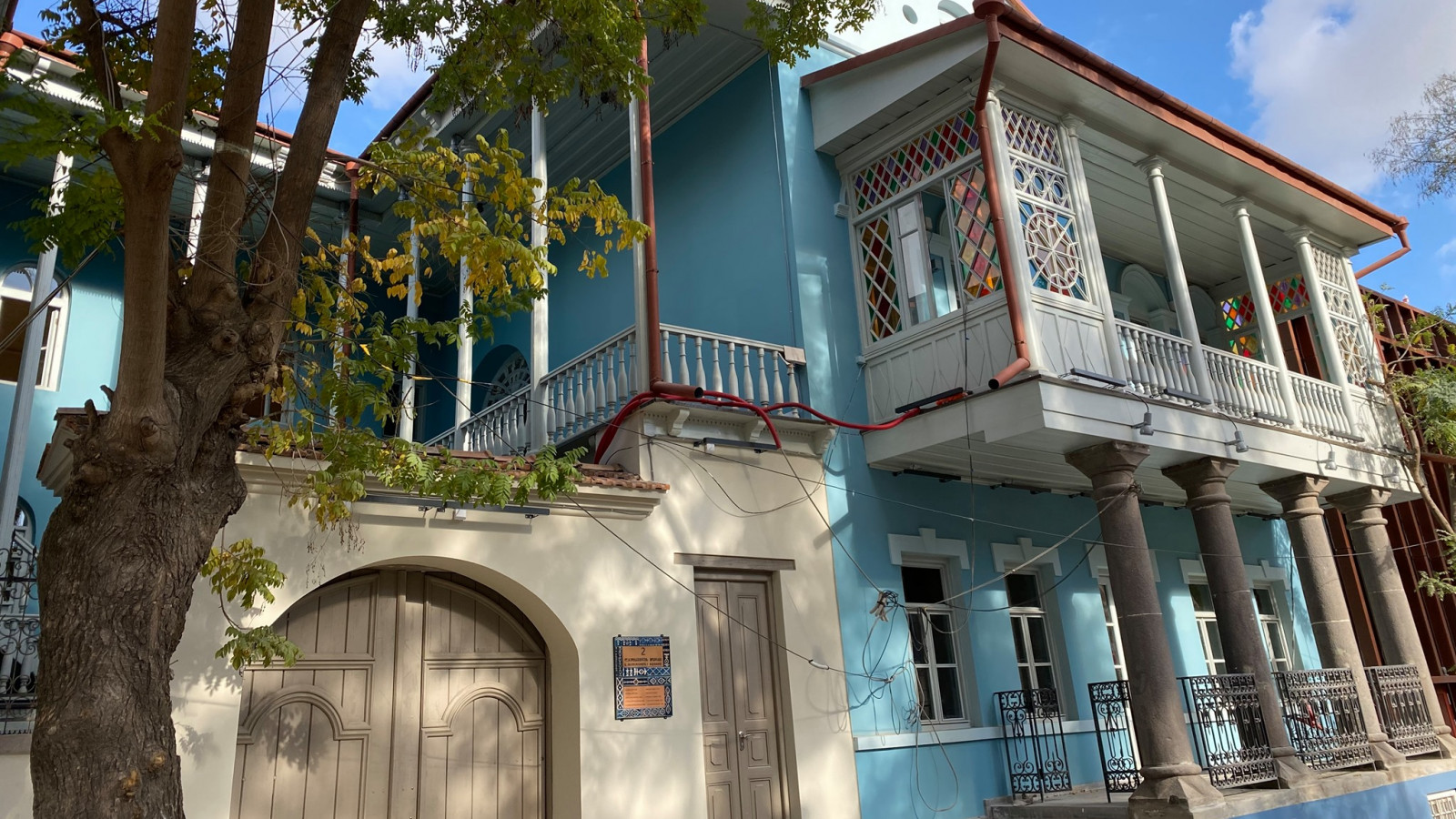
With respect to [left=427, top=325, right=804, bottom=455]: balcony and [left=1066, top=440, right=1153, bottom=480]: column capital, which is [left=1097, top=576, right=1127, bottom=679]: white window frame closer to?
[left=1066, top=440, right=1153, bottom=480]: column capital

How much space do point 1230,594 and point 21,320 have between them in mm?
13198

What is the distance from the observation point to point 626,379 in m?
9.08

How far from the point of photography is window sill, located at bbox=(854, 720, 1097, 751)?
8828mm

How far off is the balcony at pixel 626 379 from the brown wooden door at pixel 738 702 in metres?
1.79

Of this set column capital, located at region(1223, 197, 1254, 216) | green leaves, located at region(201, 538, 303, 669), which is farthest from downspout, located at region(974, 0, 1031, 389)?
green leaves, located at region(201, 538, 303, 669)

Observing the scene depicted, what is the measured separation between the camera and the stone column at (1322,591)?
10.3 metres

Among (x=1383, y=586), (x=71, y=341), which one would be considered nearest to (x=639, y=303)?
(x=71, y=341)

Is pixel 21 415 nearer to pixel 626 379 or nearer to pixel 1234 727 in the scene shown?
pixel 626 379

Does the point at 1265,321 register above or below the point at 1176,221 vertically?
below

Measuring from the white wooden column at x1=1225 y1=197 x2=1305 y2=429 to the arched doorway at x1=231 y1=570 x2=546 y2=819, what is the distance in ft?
28.0

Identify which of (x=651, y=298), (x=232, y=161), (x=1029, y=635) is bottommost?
(x=1029, y=635)

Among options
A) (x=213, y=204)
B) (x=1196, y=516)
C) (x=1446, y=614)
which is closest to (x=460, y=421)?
(x=213, y=204)

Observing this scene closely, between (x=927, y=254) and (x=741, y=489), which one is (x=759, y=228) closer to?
(x=927, y=254)

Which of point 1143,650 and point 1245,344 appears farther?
point 1245,344
